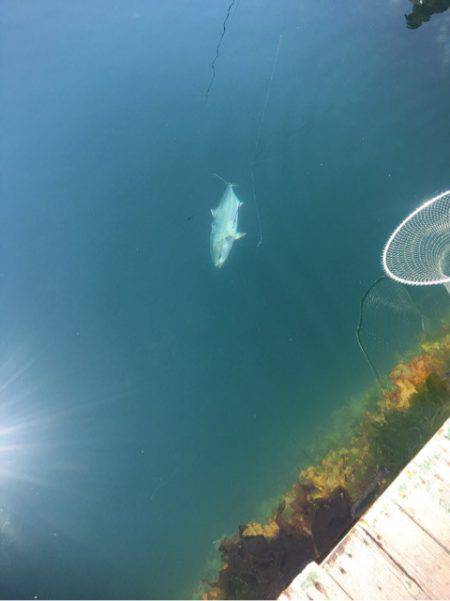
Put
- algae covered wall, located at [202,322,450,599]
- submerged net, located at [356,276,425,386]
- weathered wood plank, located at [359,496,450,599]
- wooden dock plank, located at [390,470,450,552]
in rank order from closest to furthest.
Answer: weathered wood plank, located at [359,496,450,599], wooden dock plank, located at [390,470,450,552], algae covered wall, located at [202,322,450,599], submerged net, located at [356,276,425,386]

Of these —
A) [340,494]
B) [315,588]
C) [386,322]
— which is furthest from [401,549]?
[386,322]

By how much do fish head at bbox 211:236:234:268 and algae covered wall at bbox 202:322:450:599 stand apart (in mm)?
3375

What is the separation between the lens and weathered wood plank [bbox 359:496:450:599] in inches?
86.4

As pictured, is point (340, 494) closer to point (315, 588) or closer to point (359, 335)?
point (315, 588)

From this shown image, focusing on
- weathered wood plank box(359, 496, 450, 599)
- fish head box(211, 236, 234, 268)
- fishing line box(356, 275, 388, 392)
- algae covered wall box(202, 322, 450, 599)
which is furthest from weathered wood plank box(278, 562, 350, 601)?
fish head box(211, 236, 234, 268)

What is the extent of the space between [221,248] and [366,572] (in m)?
4.99

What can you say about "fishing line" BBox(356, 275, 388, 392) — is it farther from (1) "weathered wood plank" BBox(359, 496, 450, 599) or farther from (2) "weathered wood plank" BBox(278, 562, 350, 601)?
(2) "weathered wood plank" BBox(278, 562, 350, 601)

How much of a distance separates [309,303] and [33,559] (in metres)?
6.60

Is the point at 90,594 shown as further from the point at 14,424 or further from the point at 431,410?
the point at 431,410

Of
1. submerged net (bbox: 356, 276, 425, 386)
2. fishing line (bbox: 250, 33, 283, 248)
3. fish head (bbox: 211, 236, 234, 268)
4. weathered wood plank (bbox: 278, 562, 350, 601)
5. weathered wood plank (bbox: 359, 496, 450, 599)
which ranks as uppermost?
fishing line (bbox: 250, 33, 283, 248)

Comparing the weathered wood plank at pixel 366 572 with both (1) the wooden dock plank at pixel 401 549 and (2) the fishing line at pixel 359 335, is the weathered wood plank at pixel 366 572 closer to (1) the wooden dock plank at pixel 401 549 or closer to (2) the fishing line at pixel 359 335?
(1) the wooden dock plank at pixel 401 549

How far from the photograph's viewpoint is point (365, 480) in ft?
15.5

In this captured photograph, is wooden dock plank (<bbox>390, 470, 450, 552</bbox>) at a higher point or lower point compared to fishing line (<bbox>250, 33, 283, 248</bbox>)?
lower

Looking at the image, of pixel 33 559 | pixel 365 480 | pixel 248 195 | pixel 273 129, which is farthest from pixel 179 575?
pixel 273 129
